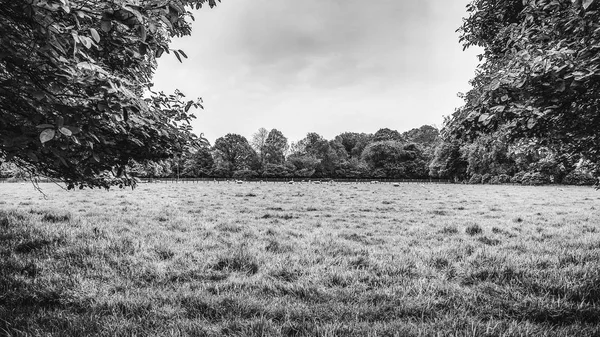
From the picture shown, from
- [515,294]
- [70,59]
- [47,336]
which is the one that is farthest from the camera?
[515,294]

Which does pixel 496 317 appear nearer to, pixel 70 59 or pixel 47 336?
pixel 47 336

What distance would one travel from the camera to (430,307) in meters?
4.44

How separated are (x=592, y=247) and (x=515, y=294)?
4795mm

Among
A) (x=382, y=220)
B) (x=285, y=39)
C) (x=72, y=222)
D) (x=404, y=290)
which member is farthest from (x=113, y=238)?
(x=285, y=39)

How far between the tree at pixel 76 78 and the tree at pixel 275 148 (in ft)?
283

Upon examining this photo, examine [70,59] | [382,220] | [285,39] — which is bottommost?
[382,220]

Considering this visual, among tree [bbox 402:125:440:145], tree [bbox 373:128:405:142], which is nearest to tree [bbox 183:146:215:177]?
tree [bbox 373:128:405:142]

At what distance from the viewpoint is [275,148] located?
94.4 metres

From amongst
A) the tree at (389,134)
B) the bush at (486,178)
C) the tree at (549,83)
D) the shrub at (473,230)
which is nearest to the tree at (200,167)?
the tree at (389,134)

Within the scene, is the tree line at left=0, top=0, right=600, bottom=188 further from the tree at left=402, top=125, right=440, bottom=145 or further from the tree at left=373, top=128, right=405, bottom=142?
the tree at left=402, top=125, right=440, bottom=145

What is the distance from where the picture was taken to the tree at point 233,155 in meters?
88.2

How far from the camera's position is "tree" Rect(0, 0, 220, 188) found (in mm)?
2469

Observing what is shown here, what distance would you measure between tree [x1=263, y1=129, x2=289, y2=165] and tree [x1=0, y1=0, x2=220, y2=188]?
8631 centimetres

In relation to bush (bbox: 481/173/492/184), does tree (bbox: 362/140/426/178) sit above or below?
above
